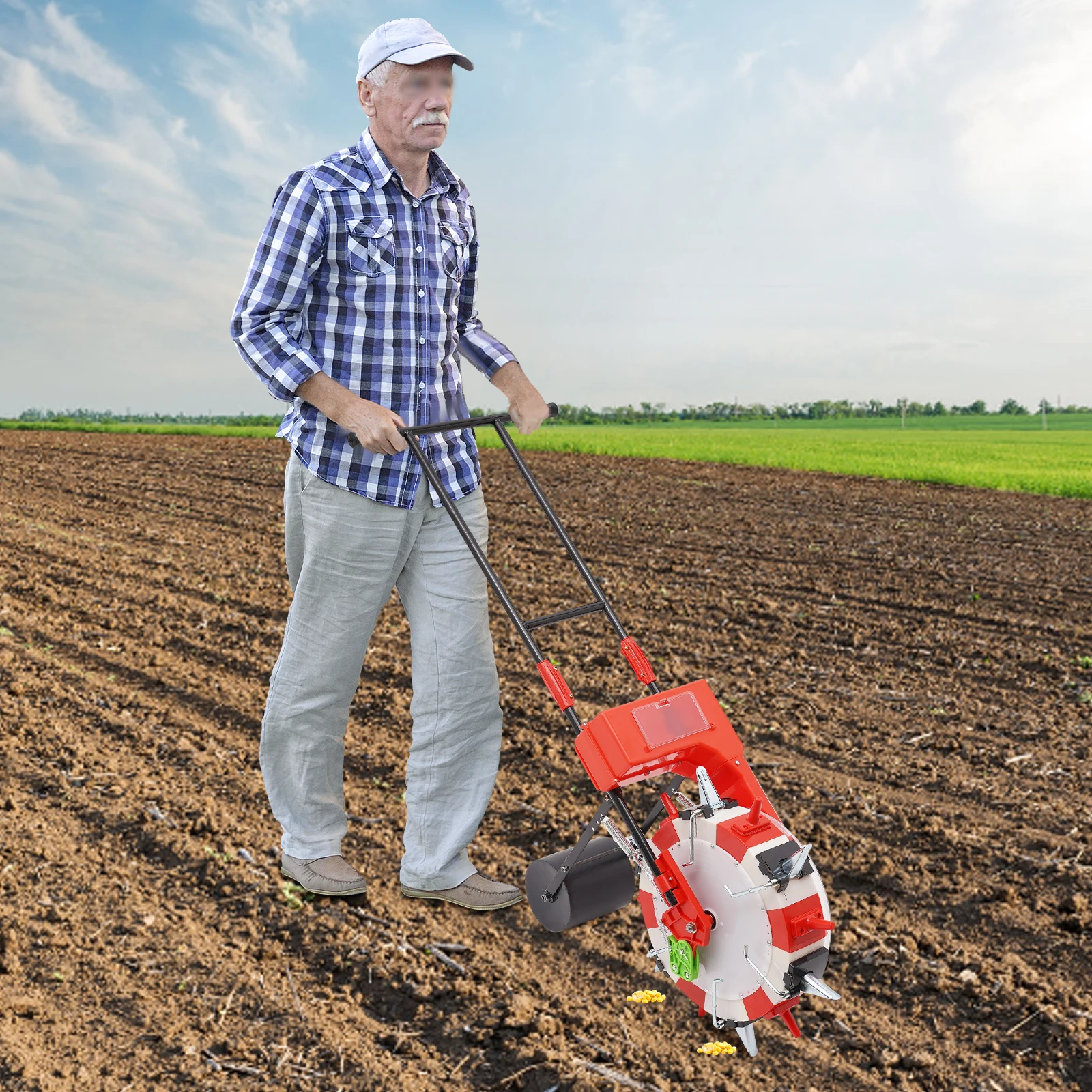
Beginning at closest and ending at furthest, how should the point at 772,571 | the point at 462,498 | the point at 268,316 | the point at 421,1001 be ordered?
the point at 421,1001, the point at 268,316, the point at 462,498, the point at 772,571

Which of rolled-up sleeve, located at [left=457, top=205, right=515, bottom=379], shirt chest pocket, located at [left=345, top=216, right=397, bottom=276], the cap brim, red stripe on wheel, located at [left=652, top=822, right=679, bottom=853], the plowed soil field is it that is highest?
the cap brim

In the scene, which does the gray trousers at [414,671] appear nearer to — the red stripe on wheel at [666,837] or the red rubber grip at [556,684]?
the red rubber grip at [556,684]

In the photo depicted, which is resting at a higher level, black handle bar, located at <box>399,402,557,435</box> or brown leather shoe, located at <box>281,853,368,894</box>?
black handle bar, located at <box>399,402,557,435</box>

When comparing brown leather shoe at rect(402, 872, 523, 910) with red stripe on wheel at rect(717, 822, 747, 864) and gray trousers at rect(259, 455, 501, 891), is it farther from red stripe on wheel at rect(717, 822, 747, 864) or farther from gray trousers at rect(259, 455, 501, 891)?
red stripe on wheel at rect(717, 822, 747, 864)

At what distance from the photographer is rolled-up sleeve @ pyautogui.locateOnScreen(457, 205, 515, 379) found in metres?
3.70

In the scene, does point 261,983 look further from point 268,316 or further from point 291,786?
point 268,316

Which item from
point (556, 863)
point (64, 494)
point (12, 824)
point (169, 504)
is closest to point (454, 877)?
point (556, 863)

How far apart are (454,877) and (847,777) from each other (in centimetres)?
192

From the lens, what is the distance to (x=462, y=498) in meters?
3.52

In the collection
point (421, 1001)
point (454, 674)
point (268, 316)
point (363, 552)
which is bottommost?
point (421, 1001)

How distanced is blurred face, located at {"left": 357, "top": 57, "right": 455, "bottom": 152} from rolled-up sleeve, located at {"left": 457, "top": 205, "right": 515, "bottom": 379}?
47cm

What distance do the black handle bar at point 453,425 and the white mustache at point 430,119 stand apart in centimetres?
88

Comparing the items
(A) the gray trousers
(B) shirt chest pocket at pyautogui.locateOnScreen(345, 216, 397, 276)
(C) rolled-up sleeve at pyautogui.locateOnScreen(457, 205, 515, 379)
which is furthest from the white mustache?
(A) the gray trousers

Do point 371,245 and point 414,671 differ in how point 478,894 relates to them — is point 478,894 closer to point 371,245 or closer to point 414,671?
point 414,671
